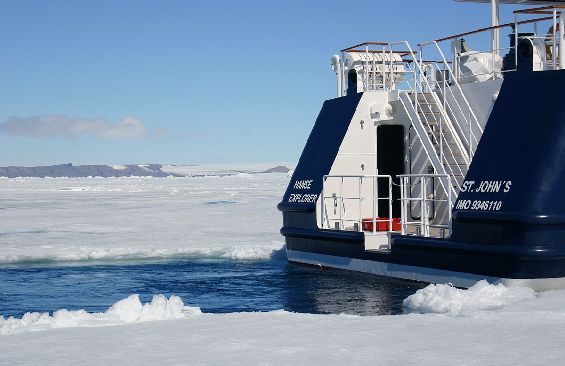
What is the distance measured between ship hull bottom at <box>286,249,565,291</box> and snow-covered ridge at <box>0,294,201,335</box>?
3.58 m

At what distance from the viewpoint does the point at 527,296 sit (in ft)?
30.6

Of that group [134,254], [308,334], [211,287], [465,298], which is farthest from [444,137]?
[134,254]

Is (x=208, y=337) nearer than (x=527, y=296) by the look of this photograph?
Yes

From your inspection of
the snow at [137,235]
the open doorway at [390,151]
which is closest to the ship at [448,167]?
the open doorway at [390,151]

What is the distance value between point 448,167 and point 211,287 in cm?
369

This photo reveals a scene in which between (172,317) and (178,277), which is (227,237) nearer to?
(178,277)

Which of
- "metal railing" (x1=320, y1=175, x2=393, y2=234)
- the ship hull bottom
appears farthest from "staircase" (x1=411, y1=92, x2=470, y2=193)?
the ship hull bottom

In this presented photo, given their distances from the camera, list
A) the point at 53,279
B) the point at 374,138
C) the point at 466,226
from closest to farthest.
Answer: the point at 466,226
the point at 53,279
the point at 374,138

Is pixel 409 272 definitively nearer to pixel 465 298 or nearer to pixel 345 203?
pixel 345 203

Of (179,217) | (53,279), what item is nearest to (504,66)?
(53,279)

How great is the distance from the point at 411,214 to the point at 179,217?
14.7 meters

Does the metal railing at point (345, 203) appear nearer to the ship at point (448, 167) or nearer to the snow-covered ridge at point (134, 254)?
the ship at point (448, 167)

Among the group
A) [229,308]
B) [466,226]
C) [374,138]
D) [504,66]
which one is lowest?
[229,308]

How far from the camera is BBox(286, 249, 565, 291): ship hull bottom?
32.1 feet
